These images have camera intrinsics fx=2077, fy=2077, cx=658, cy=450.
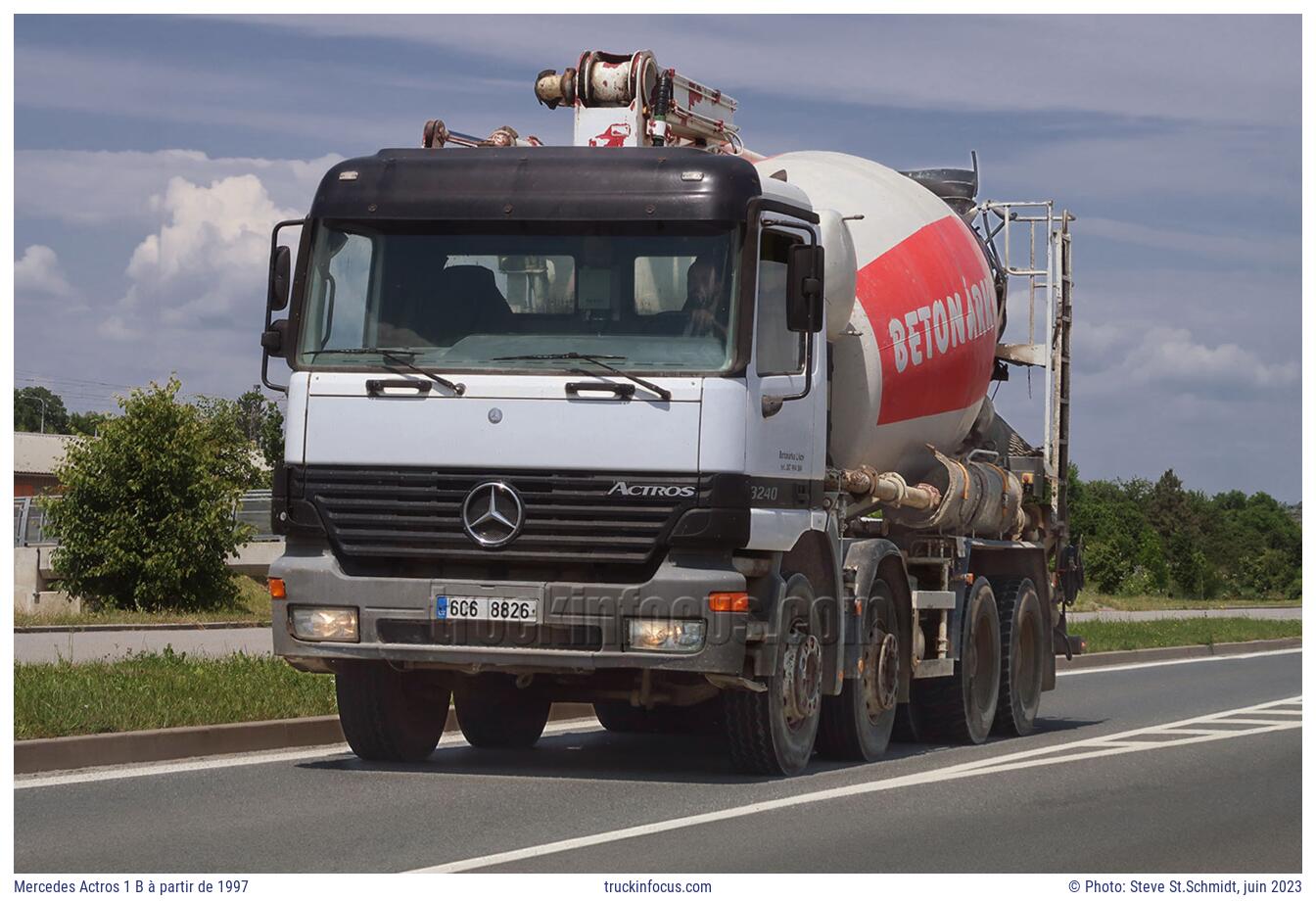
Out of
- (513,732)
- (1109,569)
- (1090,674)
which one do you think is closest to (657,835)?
(513,732)

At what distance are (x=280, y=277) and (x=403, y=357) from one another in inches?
32.6

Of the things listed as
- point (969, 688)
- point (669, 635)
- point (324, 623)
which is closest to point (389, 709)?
point (324, 623)

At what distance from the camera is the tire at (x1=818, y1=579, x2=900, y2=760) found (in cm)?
1277

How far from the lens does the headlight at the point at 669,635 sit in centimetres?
1070

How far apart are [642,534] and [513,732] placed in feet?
11.4

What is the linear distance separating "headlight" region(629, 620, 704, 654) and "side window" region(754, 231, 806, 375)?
4.50ft

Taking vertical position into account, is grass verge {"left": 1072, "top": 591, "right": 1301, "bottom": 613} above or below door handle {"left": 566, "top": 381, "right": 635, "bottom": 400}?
below

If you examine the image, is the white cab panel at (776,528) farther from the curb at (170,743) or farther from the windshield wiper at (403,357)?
the curb at (170,743)

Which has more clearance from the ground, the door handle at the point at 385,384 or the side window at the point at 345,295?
the side window at the point at 345,295

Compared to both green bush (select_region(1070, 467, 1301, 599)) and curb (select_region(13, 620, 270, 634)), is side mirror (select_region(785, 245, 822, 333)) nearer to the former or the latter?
green bush (select_region(1070, 467, 1301, 599))

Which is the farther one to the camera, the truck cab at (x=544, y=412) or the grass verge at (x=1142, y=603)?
the grass verge at (x=1142, y=603)

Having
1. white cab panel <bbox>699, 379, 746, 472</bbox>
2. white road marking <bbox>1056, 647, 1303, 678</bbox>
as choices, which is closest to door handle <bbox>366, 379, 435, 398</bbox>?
white cab panel <bbox>699, 379, 746, 472</bbox>

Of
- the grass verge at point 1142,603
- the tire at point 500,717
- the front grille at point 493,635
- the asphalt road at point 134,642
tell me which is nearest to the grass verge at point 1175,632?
the grass verge at point 1142,603

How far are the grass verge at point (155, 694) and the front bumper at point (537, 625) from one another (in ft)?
5.43
